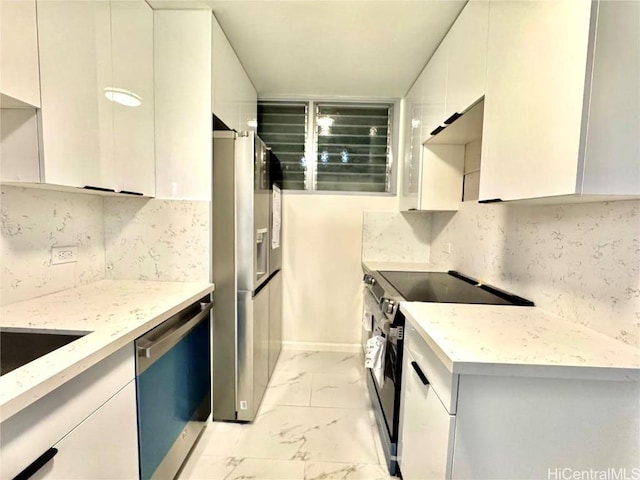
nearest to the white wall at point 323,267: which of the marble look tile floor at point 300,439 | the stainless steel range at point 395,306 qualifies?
the marble look tile floor at point 300,439

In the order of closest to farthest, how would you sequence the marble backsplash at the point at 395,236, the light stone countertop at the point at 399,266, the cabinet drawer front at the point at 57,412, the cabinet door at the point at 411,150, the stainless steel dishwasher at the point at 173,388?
1. the cabinet drawer front at the point at 57,412
2. the stainless steel dishwasher at the point at 173,388
3. the cabinet door at the point at 411,150
4. the light stone countertop at the point at 399,266
5. the marble backsplash at the point at 395,236

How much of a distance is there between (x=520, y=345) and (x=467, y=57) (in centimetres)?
138

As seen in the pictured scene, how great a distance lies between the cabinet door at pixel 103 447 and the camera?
0.81 m

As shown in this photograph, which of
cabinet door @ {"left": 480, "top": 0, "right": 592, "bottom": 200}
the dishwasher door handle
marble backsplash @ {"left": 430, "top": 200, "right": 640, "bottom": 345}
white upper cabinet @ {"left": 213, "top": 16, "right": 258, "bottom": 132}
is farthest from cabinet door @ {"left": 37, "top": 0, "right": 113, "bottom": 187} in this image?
marble backsplash @ {"left": 430, "top": 200, "right": 640, "bottom": 345}

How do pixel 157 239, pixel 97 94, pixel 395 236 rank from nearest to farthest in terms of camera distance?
1. pixel 97 94
2. pixel 157 239
3. pixel 395 236

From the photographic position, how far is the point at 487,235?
6.09 feet

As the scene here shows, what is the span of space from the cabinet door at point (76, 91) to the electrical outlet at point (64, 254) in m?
0.45

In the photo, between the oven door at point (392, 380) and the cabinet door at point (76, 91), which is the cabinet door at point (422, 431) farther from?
the cabinet door at point (76, 91)

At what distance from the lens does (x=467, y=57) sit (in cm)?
150

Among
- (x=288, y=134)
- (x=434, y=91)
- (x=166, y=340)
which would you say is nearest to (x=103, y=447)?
(x=166, y=340)

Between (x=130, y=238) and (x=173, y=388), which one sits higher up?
(x=130, y=238)

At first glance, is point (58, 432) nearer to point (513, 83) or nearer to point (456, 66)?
point (513, 83)

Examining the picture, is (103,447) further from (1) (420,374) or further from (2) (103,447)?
(1) (420,374)

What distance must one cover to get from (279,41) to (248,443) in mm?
2494
